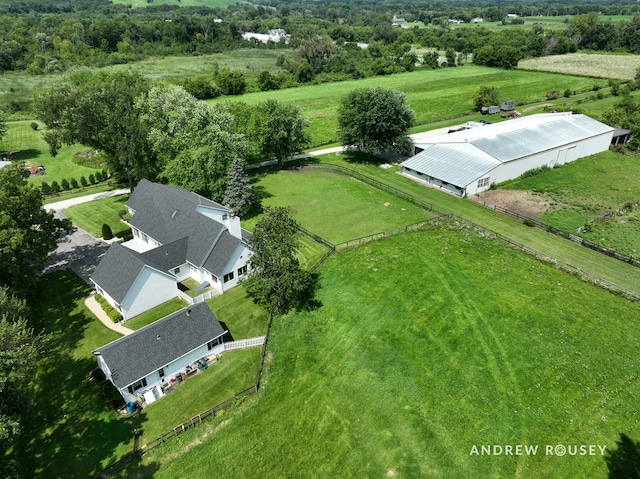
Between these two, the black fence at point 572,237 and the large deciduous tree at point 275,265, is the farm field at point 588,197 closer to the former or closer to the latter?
the black fence at point 572,237

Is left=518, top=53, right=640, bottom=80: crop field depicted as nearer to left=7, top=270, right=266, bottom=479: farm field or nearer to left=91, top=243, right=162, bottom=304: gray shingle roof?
left=91, top=243, right=162, bottom=304: gray shingle roof

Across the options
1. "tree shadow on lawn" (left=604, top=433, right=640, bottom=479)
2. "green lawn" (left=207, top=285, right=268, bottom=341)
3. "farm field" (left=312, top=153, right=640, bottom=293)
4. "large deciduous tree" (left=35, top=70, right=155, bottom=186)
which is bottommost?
"green lawn" (left=207, top=285, right=268, bottom=341)

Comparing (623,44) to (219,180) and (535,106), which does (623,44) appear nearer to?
(535,106)

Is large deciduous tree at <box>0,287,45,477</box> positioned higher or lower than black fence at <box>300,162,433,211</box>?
higher

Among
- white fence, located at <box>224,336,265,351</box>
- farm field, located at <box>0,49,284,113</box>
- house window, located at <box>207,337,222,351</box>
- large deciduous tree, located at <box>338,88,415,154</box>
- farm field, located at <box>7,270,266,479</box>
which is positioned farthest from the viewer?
farm field, located at <box>0,49,284,113</box>

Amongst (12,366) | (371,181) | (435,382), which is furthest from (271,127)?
(12,366)

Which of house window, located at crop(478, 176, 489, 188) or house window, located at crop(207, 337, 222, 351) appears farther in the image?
house window, located at crop(478, 176, 489, 188)

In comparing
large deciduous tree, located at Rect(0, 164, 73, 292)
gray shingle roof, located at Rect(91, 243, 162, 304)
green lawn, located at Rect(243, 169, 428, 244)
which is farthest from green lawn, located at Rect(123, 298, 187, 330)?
green lawn, located at Rect(243, 169, 428, 244)

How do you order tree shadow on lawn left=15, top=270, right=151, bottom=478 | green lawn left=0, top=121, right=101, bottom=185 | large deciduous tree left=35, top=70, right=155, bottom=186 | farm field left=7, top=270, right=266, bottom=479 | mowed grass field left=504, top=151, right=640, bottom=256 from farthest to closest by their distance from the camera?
green lawn left=0, top=121, right=101, bottom=185 → large deciduous tree left=35, top=70, right=155, bottom=186 → mowed grass field left=504, top=151, right=640, bottom=256 → farm field left=7, top=270, right=266, bottom=479 → tree shadow on lawn left=15, top=270, right=151, bottom=478
